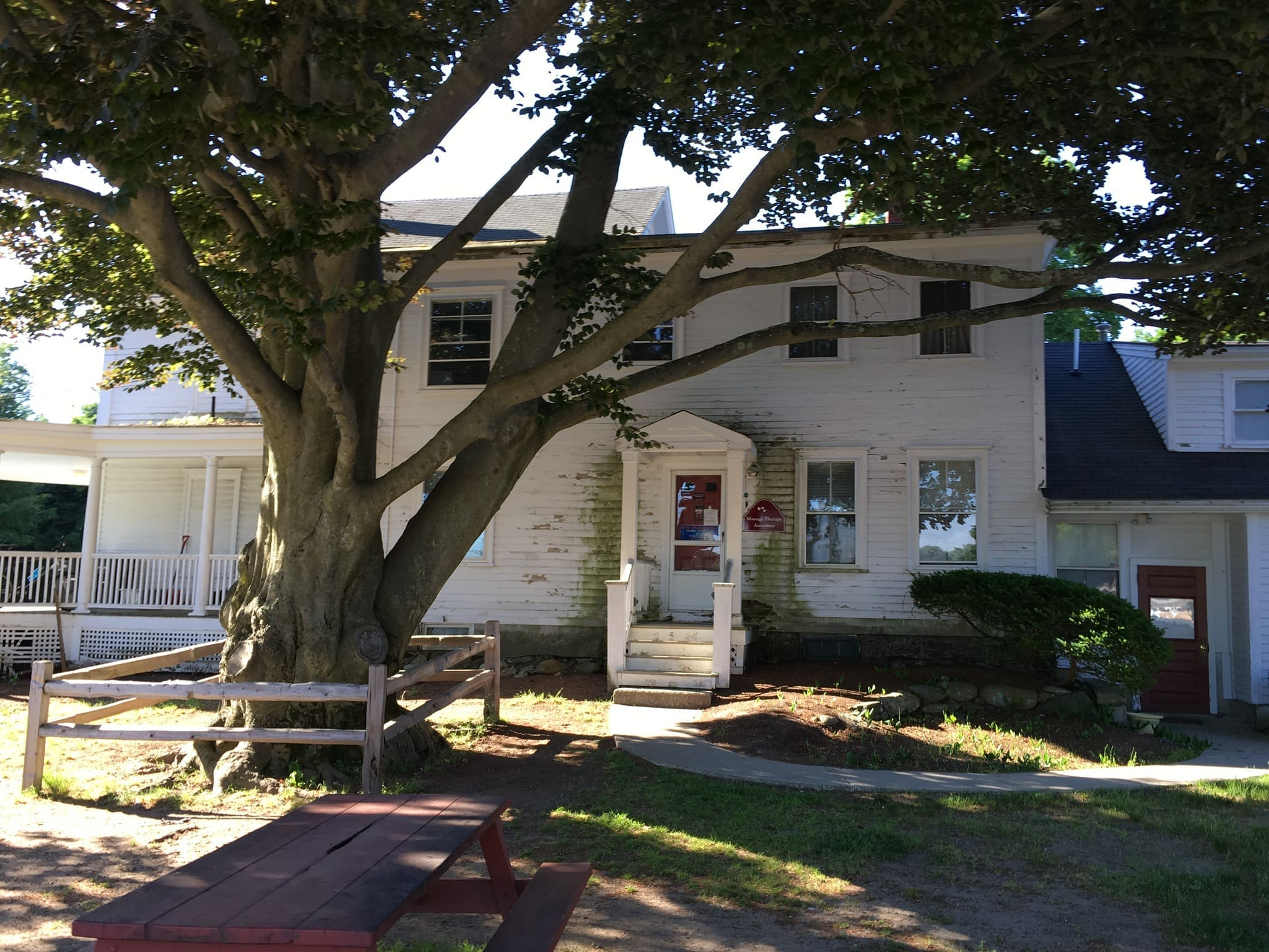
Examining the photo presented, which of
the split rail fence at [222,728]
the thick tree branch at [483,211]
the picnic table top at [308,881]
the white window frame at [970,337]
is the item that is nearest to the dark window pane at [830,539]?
the white window frame at [970,337]

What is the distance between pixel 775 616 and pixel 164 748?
865 cm

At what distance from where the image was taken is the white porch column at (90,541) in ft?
52.6

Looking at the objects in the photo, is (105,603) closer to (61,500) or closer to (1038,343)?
(1038,343)

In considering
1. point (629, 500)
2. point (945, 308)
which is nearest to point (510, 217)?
point (629, 500)

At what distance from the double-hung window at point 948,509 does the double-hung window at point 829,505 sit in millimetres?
919

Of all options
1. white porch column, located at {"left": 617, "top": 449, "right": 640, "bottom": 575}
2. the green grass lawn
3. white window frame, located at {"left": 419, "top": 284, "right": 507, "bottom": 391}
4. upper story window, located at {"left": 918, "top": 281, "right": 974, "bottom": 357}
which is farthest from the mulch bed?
white window frame, located at {"left": 419, "top": 284, "right": 507, "bottom": 391}

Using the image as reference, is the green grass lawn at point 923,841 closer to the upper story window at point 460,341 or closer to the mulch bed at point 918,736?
the mulch bed at point 918,736

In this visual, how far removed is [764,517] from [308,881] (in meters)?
12.1

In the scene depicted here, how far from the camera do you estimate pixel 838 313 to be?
1507cm

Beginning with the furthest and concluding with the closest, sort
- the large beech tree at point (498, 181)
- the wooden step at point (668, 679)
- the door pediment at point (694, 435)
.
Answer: the door pediment at point (694, 435), the wooden step at point (668, 679), the large beech tree at point (498, 181)

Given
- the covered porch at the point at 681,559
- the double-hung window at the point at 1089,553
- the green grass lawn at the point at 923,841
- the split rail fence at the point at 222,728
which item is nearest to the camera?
the green grass lawn at the point at 923,841

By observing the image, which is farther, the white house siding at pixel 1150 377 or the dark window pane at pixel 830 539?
the white house siding at pixel 1150 377

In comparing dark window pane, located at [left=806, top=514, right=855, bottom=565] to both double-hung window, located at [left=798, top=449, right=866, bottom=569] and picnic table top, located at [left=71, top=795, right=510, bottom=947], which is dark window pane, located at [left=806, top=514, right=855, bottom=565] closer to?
double-hung window, located at [left=798, top=449, right=866, bottom=569]

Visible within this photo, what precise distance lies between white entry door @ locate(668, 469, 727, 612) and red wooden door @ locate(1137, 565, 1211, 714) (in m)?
6.40
